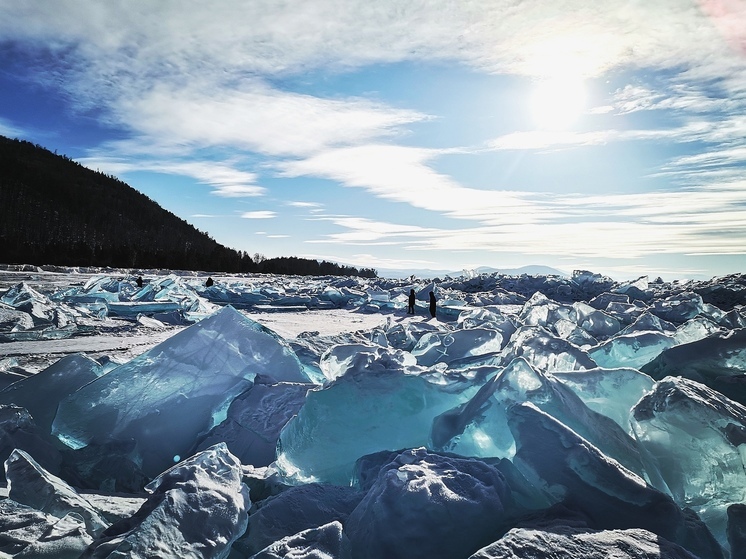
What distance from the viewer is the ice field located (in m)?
1.42

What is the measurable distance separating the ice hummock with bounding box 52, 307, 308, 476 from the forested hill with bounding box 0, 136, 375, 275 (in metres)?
40.4

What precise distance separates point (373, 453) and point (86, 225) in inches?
2812

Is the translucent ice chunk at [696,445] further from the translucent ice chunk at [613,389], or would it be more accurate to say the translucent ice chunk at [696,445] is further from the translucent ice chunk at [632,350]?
the translucent ice chunk at [632,350]

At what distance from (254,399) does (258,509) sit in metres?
0.96

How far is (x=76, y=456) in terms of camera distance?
238 centimetres

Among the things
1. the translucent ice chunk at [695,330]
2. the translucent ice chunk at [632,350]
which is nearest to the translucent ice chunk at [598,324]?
the translucent ice chunk at [695,330]

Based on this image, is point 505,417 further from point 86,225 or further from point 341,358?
point 86,225

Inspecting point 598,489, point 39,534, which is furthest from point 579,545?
point 39,534

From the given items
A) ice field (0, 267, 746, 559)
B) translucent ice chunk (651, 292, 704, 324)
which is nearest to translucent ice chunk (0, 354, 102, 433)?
ice field (0, 267, 746, 559)

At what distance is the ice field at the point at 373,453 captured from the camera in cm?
142

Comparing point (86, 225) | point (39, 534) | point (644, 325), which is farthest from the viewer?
point (86, 225)

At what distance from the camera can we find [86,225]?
203 ft

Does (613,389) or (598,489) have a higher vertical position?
(613,389)

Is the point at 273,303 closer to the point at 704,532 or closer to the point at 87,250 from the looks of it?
the point at 704,532
